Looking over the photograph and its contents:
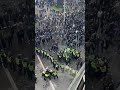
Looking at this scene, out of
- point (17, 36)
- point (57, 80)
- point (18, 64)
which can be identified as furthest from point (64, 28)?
point (18, 64)

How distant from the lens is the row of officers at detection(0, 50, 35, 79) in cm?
532

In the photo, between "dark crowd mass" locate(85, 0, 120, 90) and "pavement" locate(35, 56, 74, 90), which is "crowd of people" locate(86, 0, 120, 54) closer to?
"dark crowd mass" locate(85, 0, 120, 90)

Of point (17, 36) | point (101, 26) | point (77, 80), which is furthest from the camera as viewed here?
point (77, 80)

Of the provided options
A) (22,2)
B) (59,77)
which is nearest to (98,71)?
(59,77)

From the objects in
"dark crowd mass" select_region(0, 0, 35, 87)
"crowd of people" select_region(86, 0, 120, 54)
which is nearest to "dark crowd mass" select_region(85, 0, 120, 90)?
"crowd of people" select_region(86, 0, 120, 54)

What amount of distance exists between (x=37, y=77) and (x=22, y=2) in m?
1.54

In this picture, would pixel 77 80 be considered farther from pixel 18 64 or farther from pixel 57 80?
pixel 18 64

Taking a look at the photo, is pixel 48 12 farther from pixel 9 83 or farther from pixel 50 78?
pixel 9 83

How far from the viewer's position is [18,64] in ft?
17.6

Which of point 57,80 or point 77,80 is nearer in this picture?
point 77,80

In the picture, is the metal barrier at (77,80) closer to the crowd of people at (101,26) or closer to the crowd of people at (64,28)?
the crowd of people at (64,28)

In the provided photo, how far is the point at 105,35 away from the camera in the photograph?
5.05 m

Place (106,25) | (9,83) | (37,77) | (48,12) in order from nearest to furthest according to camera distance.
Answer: (106,25) < (9,83) < (37,77) < (48,12)

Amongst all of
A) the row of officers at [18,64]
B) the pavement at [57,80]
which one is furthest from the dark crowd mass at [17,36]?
the pavement at [57,80]
